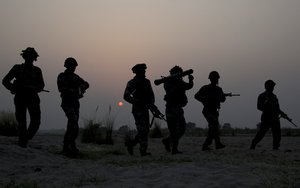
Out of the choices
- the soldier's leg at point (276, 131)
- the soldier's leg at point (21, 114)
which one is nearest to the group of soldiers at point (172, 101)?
the soldier's leg at point (276, 131)

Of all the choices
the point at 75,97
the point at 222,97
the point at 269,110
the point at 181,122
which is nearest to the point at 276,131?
the point at 269,110

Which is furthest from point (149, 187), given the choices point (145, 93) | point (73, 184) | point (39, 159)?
point (145, 93)

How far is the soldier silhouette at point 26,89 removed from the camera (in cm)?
952

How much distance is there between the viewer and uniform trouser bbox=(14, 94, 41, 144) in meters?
9.55

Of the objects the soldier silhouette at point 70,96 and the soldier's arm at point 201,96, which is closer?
the soldier silhouette at point 70,96

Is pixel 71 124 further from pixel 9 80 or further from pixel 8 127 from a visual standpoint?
pixel 8 127

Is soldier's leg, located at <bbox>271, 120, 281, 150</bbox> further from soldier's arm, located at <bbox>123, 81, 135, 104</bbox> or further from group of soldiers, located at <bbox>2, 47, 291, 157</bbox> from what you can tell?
soldier's arm, located at <bbox>123, 81, 135, 104</bbox>

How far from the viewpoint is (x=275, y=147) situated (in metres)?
12.2

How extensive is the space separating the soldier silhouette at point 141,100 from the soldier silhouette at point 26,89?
1.80 meters

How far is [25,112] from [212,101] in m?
4.21

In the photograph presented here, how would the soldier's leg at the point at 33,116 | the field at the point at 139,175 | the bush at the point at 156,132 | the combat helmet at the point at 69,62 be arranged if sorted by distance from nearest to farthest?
the field at the point at 139,175, the soldier's leg at the point at 33,116, the combat helmet at the point at 69,62, the bush at the point at 156,132

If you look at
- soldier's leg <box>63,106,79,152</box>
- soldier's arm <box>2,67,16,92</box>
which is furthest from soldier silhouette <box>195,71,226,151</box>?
soldier's arm <box>2,67,16,92</box>

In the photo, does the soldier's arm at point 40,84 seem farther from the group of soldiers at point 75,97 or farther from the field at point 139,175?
the field at point 139,175

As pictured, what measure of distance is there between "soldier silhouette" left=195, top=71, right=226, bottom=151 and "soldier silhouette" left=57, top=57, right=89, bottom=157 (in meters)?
2.90
